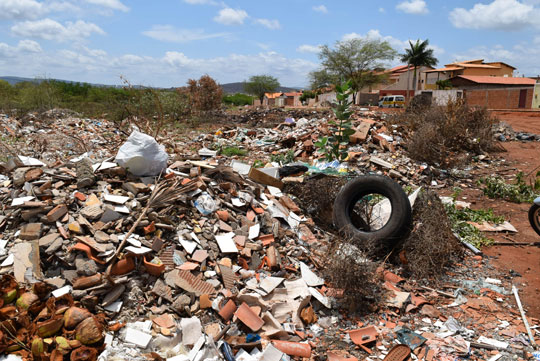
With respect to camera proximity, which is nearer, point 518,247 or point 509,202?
point 518,247

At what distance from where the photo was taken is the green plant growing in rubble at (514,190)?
7.27 metres

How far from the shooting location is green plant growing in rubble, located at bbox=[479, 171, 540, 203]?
727 centimetres

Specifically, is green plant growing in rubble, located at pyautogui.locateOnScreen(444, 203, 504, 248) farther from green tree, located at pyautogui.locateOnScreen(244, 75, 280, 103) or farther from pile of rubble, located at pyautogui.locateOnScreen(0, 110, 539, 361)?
green tree, located at pyautogui.locateOnScreen(244, 75, 280, 103)

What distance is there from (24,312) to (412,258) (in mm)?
4080

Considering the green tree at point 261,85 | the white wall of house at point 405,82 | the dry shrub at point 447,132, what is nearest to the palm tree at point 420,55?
the white wall of house at point 405,82

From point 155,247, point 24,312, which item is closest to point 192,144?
point 155,247

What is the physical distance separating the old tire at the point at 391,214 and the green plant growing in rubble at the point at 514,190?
3.63 m

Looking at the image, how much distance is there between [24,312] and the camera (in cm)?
311

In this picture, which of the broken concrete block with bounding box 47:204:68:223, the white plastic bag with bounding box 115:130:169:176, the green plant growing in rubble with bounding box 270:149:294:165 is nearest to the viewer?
the broken concrete block with bounding box 47:204:68:223

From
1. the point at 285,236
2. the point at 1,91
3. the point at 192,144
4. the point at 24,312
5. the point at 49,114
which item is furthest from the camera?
the point at 1,91

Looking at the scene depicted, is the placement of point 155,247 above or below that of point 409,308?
above

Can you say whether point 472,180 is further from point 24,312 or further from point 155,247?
point 24,312

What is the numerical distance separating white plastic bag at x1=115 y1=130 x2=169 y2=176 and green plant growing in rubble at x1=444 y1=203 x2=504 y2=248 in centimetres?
439

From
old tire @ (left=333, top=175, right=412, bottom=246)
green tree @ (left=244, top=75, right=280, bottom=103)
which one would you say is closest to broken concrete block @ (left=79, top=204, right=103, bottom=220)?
old tire @ (left=333, top=175, right=412, bottom=246)
